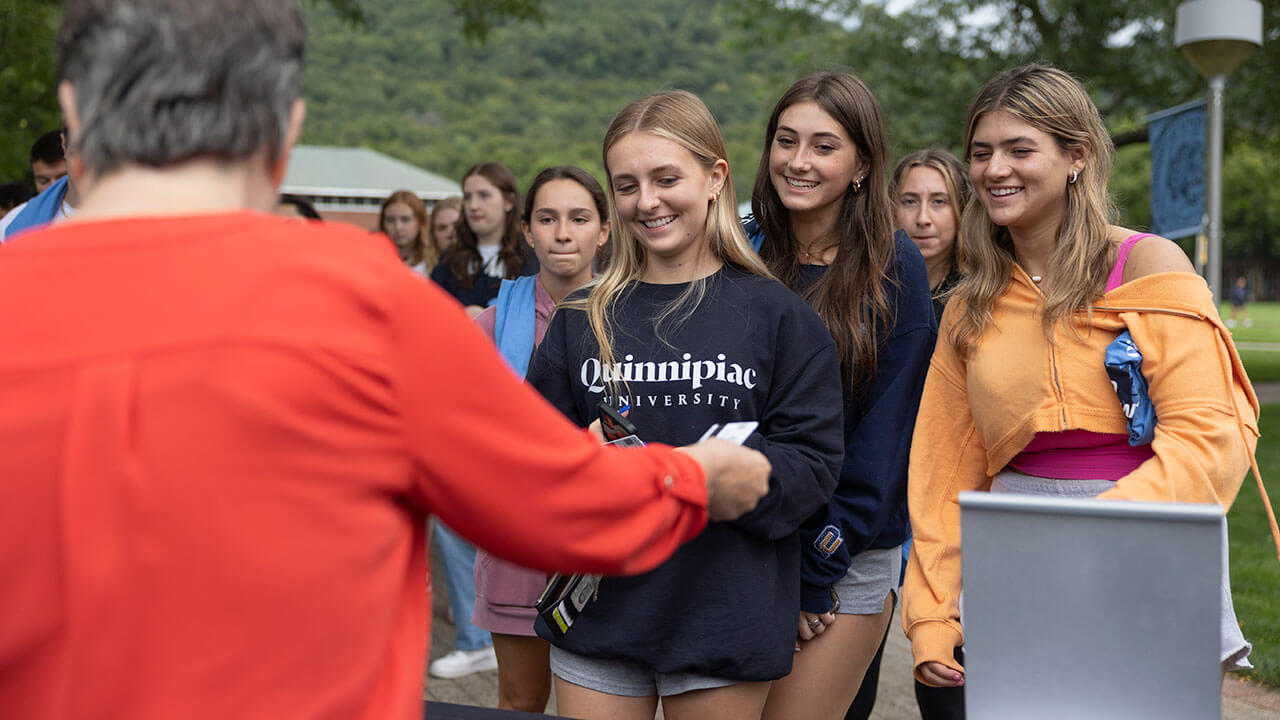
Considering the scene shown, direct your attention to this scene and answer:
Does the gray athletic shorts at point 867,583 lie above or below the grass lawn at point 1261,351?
below

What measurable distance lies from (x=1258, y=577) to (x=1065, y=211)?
4.82 meters

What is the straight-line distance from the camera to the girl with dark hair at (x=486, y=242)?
6.08 metres

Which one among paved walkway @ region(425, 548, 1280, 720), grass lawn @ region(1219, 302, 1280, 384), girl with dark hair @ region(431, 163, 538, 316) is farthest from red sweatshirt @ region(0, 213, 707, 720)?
grass lawn @ region(1219, 302, 1280, 384)

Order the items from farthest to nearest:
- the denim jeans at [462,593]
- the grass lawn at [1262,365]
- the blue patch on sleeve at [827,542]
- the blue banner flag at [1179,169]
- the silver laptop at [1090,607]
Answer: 1. the grass lawn at [1262,365]
2. the blue banner flag at [1179,169]
3. the denim jeans at [462,593]
4. the blue patch on sleeve at [827,542]
5. the silver laptop at [1090,607]

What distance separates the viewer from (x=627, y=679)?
2279 millimetres

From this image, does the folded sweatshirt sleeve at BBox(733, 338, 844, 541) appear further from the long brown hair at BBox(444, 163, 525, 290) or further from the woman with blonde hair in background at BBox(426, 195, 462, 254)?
the woman with blonde hair in background at BBox(426, 195, 462, 254)

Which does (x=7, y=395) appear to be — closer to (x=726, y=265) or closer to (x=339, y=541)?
(x=339, y=541)

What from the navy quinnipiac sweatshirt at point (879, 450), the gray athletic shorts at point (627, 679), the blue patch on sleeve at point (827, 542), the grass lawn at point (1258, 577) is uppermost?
the navy quinnipiac sweatshirt at point (879, 450)

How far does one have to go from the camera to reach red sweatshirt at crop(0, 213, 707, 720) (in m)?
Answer: 1.06

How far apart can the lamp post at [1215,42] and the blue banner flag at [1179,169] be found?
0.46 ft

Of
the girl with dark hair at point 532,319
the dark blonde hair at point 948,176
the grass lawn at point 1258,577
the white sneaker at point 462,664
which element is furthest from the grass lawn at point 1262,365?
the girl with dark hair at point 532,319

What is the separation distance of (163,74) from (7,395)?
0.36 m

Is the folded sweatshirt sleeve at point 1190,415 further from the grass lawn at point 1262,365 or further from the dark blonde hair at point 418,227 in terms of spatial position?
the grass lawn at point 1262,365

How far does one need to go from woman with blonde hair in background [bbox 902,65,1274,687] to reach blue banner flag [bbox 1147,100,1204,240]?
6861 millimetres
